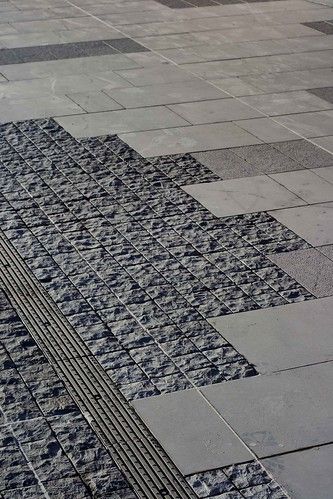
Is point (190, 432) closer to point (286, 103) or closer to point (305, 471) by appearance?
point (305, 471)

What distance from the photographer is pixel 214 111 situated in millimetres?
10414

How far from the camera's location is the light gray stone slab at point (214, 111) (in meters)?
10.2

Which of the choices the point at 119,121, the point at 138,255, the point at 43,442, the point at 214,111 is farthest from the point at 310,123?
the point at 43,442

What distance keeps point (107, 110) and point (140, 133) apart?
84cm

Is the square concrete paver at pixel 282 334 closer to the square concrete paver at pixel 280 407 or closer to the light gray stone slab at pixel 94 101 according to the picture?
the square concrete paver at pixel 280 407

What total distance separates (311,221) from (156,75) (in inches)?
180

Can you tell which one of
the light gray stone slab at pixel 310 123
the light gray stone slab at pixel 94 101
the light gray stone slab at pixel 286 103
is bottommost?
the light gray stone slab at pixel 94 101

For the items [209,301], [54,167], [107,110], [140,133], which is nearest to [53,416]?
[209,301]

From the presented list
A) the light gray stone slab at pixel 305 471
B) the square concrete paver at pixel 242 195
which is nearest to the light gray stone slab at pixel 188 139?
the square concrete paver at pixel 242 195

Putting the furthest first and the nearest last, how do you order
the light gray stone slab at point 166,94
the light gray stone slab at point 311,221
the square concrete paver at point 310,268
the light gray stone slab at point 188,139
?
the light gray stone slab at point 166,94 < the light gray stone slab at point 188,139 < the light gray stone slab at point 311,221 < the square concrete paver at point 310,268

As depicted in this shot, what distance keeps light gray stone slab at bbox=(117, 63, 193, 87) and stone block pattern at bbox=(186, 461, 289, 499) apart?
7.11 meters

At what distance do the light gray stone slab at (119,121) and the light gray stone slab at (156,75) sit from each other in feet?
3.66

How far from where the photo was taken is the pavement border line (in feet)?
15.8

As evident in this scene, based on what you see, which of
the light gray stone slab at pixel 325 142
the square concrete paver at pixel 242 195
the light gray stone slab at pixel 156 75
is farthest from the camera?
the light gray stone slab at pixel 156 75
